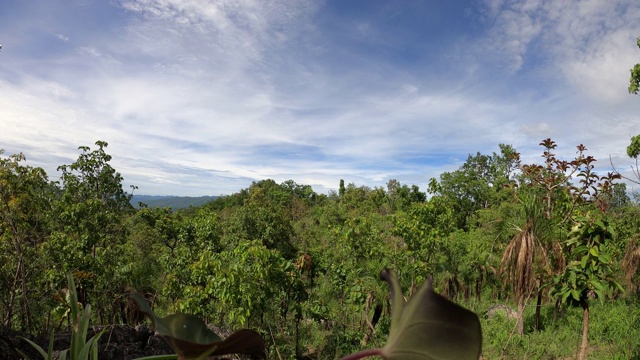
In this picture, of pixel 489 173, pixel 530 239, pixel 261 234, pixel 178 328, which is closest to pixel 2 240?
pixel 178 328

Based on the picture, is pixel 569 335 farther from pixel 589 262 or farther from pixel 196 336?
pixel 196 336

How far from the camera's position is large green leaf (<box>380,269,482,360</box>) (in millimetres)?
318

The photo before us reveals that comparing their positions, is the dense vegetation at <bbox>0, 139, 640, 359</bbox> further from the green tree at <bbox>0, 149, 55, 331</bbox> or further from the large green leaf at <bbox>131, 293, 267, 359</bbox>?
the large green leaf at <bbox>131, 293, 267, 359</bbox>

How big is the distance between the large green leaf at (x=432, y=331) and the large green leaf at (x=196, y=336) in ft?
0.59

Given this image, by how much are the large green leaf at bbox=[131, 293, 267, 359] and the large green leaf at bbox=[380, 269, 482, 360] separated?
0.59ft

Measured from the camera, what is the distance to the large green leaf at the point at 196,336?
0.41 m

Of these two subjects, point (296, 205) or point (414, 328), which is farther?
point (296, 205)

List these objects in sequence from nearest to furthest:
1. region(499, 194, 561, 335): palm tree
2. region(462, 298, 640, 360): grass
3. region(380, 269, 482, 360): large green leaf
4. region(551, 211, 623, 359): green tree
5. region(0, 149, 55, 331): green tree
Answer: region(380, 269, 482, 360): large green leaf
region(551, 211, 623, 359): green tree
region(0, 149, 55, 331): green tree
region(499, 194, 561, 335): palm tree
region(462, 298, 640, 360): grass

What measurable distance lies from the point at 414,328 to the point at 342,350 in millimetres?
6164

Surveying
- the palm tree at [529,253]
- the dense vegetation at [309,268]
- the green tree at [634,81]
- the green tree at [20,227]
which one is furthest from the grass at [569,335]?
the green tree at [20,227]

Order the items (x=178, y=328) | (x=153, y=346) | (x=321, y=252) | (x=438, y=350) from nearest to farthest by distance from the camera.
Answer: (x=438, y=350), (x=178, y=328), (x=153, y=346), (x=321, y=252)

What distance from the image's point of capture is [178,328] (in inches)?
18.0

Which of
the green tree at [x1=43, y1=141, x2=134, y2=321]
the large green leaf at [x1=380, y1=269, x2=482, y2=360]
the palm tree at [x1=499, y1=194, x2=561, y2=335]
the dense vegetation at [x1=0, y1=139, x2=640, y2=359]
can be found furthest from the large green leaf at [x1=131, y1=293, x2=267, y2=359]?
the palm tree at [x1=499, y1=194, x2=561, y2=335]

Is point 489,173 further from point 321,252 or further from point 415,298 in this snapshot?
point 415,298
